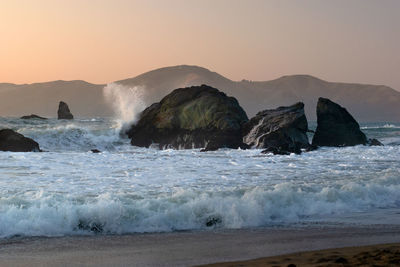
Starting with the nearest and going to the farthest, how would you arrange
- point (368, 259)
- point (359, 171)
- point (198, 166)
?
point (368, 259) → point (359, 171) → point (198, 166)

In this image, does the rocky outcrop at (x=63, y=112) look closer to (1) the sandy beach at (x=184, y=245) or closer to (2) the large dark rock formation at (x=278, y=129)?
(2) the large dark rock formation at (x=278, y=129)

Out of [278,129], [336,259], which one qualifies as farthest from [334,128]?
[336,259]

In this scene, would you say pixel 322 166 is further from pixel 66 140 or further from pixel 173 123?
pixel 66 140

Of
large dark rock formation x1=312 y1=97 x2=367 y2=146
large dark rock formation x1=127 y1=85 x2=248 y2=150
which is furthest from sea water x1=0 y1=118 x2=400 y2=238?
large dark rock formation x1=127 y1=85 x2=248 y2=150

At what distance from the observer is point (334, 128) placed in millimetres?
34969

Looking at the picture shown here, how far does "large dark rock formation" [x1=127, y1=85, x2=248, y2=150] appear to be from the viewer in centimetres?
3588

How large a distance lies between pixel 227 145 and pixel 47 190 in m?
21.7

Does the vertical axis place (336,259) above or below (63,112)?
below

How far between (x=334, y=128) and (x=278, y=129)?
466 centimetres

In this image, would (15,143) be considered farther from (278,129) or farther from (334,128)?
(334,128)

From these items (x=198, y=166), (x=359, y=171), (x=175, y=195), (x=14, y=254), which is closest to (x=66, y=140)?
(x=198, y=166)

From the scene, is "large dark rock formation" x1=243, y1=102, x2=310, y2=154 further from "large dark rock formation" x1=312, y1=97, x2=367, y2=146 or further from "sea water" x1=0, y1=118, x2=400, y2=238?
"sea water" x1=0, y1=118, x2=400, y2=238

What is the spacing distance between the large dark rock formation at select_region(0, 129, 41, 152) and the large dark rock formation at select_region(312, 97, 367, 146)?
1746 cm

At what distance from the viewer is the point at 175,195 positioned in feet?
36.3
